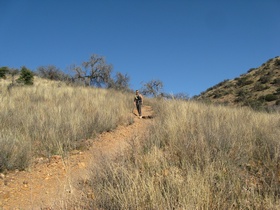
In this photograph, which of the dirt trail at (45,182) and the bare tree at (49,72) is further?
the bare tree at (49,72)

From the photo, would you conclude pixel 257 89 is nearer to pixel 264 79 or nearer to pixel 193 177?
pixel 264 79

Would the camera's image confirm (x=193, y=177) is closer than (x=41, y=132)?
Yes

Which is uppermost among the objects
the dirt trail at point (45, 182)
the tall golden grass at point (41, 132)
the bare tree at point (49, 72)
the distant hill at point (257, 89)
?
the bare tree at point (49, 72)

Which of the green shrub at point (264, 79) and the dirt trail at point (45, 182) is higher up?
the green shrub at point (264, 79)

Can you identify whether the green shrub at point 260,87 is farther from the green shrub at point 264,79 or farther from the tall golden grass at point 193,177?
the tall golden grass at point 193,177

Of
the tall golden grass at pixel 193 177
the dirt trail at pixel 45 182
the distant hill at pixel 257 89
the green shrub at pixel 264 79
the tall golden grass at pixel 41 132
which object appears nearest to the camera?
the tall golden grass at pixel 193 177

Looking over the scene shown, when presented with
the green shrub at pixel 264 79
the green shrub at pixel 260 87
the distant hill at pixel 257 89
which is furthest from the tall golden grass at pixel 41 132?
the green shrub at pixel 264 79

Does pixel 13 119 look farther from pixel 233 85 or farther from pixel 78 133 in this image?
pixel 233 85

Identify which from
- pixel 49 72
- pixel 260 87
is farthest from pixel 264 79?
pixel 49 72

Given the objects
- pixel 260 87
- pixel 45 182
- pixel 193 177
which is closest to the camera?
pixel 193 177

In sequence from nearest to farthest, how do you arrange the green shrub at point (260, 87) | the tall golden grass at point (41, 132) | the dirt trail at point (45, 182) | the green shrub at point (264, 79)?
the dirt trail at point (45, 182) < the tall golden grass at point (41, 132) < the green shrub at point (260, 87) < the green shrub at point (264, 79)

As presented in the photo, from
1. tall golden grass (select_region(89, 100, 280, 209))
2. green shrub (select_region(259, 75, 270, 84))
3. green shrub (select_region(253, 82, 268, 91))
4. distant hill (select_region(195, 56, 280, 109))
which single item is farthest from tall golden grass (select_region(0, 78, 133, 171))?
green shrub (select_region(259, 75, 270, 84))

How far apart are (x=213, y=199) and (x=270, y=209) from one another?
51cm

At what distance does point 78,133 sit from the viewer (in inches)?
261
